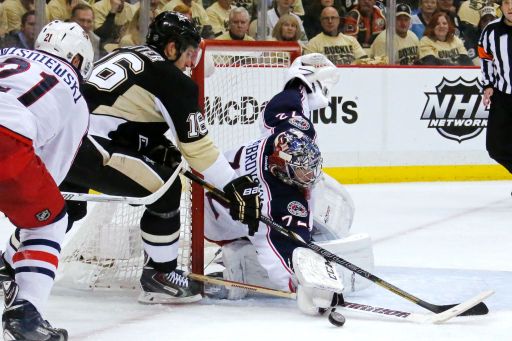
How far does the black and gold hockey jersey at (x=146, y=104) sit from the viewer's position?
3041 millimetres

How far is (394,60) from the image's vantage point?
23.3 feet

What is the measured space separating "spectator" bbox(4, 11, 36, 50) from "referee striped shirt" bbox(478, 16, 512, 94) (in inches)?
93.1

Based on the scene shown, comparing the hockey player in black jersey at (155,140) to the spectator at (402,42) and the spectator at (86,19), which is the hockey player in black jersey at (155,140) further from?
the spectator at (402,42)

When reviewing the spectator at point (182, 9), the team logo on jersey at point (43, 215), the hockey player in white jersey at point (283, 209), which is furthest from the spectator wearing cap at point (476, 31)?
the team logo on jersey at point (43, 215)

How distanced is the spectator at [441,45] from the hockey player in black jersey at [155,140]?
428 cm

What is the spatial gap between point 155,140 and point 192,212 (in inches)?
9.9

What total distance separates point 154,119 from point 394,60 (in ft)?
13.5

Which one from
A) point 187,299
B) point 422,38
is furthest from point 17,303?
point 422,38

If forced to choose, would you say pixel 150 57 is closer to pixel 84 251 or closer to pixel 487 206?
pixel 84 251

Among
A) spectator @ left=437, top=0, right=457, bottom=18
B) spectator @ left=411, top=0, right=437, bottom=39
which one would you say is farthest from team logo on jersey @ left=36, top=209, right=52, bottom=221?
spectator @ left=437, top=0, right=457, bottom=18

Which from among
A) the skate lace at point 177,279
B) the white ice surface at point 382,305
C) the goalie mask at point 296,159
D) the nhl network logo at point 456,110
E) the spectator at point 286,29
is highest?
the spectator at point 286,29

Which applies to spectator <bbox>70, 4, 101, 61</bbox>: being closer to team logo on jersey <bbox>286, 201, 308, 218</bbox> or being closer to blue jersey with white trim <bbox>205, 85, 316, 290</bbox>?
blue jersey with white trim <bbox>205, 85, 316, 290</bbox>

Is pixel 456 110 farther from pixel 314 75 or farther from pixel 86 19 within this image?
pixel 314 75

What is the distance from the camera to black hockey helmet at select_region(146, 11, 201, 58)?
3105mm
